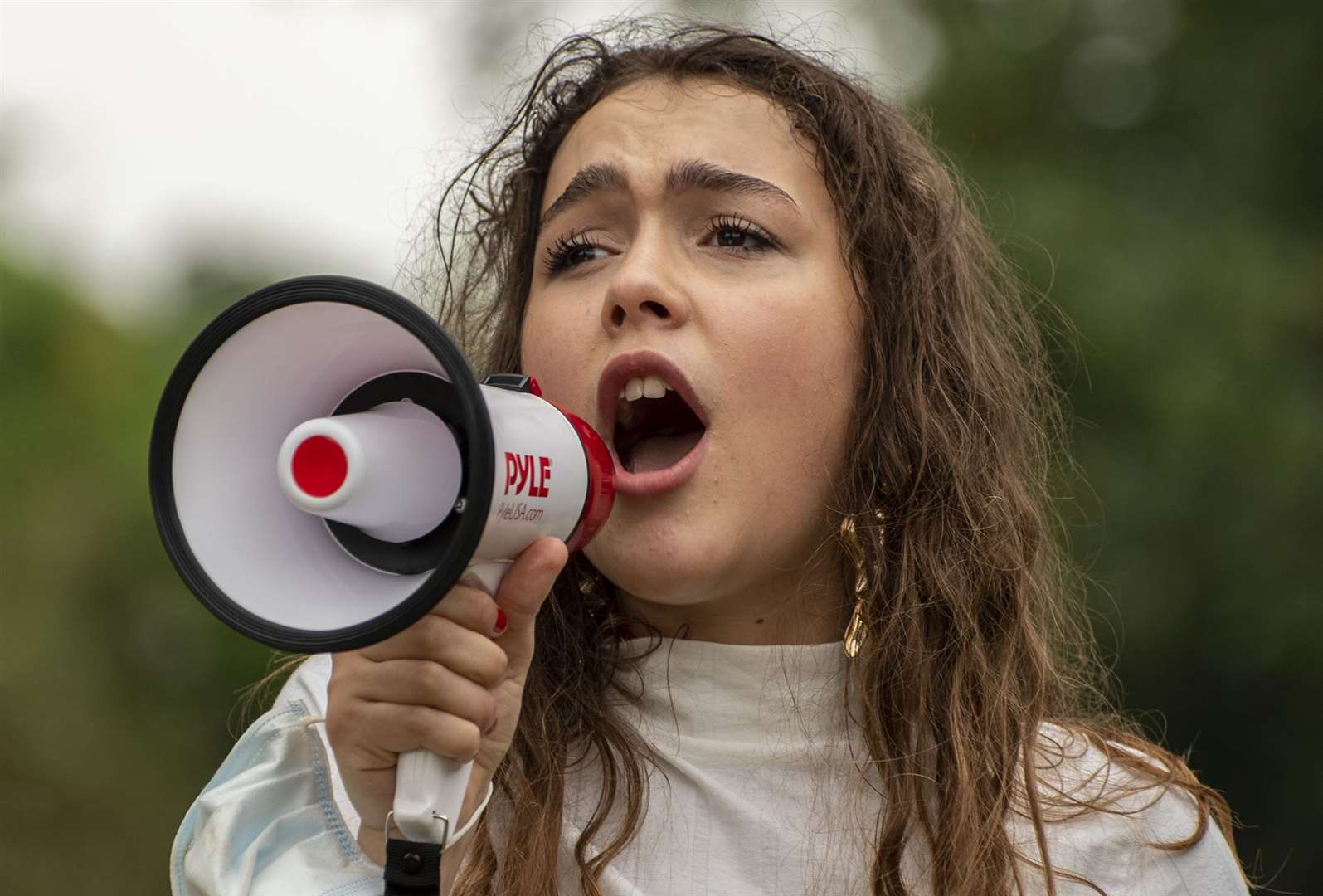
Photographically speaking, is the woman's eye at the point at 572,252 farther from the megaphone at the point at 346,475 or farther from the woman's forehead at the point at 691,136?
the megaphone at the point at 346,475

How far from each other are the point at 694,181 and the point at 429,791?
1017 mm

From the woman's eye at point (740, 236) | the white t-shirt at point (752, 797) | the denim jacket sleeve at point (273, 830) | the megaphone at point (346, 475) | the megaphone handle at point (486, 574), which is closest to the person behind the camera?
the megaphone at point (346, 475)

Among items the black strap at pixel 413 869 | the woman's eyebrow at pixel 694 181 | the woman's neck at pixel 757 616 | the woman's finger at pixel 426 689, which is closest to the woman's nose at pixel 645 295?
the woman's eyebrow at pixel 694 181

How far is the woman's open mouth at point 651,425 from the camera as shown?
2158mm

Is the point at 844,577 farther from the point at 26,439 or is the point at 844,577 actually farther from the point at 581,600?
the point at 26,439

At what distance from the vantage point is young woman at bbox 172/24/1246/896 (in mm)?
2164

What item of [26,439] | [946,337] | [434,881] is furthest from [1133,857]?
[26,439]

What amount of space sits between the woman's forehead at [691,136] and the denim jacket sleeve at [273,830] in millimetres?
967

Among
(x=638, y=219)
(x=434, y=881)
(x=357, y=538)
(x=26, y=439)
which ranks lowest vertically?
(x=26, y=439)

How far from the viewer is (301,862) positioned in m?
1.91

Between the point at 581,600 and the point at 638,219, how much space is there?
0.61 m

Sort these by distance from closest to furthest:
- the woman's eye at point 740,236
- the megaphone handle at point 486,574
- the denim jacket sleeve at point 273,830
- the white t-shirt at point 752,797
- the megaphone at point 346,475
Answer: the megaphone at point 346,475 → the megaphone handle at point 486,574 → the denim jacket sleeve at point 273,830 → the white t-shirt at point 752,797 → the woman's eye at point 740,236

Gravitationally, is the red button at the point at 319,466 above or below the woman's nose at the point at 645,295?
below

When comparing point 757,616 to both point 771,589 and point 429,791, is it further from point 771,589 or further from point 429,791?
point 429,791
